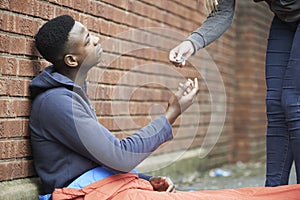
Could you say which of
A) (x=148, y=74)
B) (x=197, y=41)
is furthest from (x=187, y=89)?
(x=148, y=74)

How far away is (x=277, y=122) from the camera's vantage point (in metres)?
3.60

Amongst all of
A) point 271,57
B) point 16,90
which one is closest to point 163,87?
point 271,57

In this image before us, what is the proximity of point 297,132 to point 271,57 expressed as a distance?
0.49 m

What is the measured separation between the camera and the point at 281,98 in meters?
3.47

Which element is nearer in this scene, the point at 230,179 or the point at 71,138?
the point at 71,138

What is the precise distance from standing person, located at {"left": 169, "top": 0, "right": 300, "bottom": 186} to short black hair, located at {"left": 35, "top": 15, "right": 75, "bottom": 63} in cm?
61

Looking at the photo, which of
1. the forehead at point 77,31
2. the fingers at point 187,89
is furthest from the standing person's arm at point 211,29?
the forehead at point 77,31

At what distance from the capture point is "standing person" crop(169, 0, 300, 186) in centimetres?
338

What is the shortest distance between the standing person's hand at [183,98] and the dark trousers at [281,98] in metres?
0.58

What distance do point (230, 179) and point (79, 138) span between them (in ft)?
12.0

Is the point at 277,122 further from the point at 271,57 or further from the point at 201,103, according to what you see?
the point at 201,103

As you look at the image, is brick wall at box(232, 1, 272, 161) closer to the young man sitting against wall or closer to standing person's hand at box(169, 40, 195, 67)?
standing person's hand at box(169, 40, 195, 67)

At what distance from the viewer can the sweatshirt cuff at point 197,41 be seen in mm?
3410

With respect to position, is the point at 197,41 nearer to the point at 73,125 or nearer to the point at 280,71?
the point at 280,71
